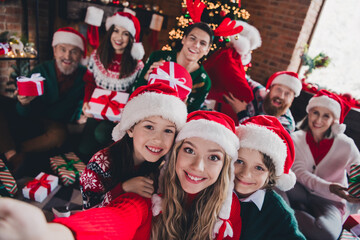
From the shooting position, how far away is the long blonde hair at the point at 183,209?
3.42ft

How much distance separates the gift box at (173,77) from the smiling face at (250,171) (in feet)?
2.24

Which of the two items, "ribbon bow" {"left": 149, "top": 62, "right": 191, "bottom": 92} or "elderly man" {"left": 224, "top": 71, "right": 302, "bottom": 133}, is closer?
"ribbon bow" {"left": 149, "top": 62, "right": 191, "bottom": 92}

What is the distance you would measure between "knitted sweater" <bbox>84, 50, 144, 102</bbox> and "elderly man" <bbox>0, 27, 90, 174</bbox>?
0.14 meters

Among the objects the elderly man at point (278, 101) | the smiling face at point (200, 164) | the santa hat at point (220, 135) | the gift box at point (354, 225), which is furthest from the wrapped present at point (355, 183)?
the smiling face at point (200, 164)

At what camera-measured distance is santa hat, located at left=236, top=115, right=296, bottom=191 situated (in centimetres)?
108

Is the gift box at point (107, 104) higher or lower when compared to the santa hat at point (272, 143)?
lower

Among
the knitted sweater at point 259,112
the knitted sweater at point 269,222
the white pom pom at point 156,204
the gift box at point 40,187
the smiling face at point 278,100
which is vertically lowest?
the gift box at point 40,187

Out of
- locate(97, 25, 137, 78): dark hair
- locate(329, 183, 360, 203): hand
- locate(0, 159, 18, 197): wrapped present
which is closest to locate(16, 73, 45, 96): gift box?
locate(97, 25, 137, 78): dark hair

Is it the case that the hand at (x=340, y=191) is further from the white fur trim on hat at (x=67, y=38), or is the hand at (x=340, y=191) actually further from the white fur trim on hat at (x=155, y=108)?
the white fur trim on hat at (x=67, y=38)

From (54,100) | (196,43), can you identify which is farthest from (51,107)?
(196,43)

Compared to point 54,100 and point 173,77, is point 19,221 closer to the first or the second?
point 173,77

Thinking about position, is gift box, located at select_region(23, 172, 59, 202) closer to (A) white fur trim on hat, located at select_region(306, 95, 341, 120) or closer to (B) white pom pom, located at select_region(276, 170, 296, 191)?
(B) white pom pom, located at select_region(276, 170, 296, 191)

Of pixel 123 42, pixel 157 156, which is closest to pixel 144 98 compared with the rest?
pixel 157 156

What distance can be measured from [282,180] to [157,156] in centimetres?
69
